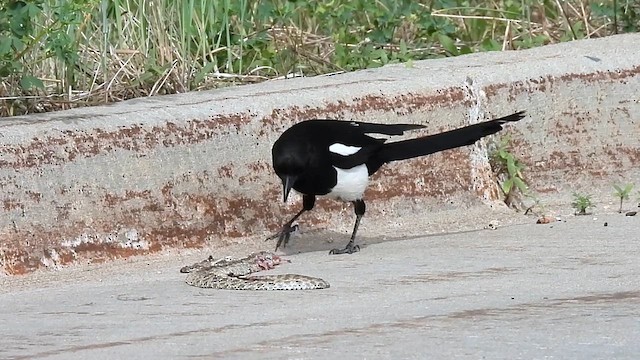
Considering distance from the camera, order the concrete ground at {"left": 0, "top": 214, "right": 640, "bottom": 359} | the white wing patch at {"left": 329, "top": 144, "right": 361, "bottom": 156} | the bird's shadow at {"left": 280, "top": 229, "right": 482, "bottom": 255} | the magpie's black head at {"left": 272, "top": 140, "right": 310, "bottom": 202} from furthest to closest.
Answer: the bird's shadow at {"left": 280, "top": 229, "right": 482, "bottom": 255}, the white wing patch at {"left": 329, "top": 144, "right": 361, "bottom": 156}, the magpie's black head at {"left": 272, "top": 140, "right": 310, "bottom": 202}, the concrete ground at {"left": 0, "top": 214, "right": 640, "bottom": 359}

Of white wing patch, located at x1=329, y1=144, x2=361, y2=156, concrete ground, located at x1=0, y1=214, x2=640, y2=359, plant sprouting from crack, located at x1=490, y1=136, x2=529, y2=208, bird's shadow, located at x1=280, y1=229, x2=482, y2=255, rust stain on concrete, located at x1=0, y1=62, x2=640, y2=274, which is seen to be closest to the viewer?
concrete ground, located at x1=0, y1=214, x2=640, y2=359

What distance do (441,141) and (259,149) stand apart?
0.75m

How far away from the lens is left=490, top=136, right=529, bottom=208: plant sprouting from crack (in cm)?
680

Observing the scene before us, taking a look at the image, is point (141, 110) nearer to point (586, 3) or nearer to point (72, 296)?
point (72, 296)

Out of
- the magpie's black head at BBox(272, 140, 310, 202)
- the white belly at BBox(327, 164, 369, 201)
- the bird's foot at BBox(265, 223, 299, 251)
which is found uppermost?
the magpie's black head at BBox(272, 140, 310, 202)

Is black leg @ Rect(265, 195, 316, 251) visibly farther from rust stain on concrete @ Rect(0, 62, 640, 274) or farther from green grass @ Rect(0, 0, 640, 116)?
green grass @ Rect(0, 0, 640, 116)

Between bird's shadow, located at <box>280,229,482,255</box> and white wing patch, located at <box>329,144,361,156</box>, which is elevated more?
white wing patch, located at <box>329,144,361,156</box>

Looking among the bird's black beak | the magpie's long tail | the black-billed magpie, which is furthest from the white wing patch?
the bird's black beak

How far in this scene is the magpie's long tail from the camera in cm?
630

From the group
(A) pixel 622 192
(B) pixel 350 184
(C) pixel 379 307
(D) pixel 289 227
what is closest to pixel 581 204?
(A) pixel 622 192

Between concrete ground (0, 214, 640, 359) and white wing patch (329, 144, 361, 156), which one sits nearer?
concrete ground (0, 214, 640, 359)

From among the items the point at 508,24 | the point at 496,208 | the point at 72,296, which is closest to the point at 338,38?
the point at 508,24

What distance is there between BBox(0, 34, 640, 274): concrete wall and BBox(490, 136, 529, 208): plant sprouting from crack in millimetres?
52

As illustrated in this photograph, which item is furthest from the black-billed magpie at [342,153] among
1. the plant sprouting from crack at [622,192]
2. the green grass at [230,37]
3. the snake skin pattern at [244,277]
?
the green grass at [230,37]
